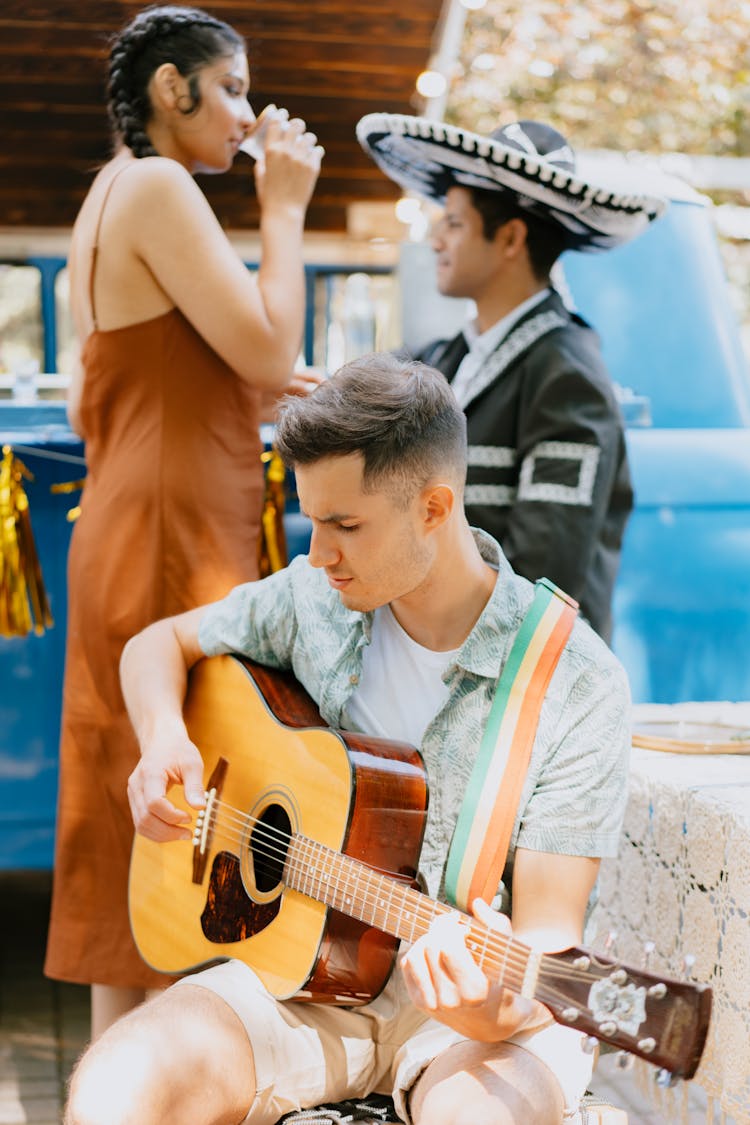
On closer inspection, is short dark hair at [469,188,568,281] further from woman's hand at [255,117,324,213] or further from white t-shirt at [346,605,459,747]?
white t-shirt at [346,605,459,747]

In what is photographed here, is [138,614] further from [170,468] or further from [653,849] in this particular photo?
[653,849]

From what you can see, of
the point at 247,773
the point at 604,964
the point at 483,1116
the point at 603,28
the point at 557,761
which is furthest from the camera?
the point at 603,28

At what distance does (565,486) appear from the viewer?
8.73ft

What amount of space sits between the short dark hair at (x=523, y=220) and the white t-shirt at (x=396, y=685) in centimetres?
125

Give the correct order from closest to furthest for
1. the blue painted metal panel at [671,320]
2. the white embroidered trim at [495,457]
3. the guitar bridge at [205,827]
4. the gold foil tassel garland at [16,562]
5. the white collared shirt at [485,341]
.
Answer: the guitar bridge at [205,827] → the white embroidered trim at [495,457] → the white collared shirt at [485,341] → the gold foil tassel garland at [16,562] → the blue painted metal panel at [671,320]

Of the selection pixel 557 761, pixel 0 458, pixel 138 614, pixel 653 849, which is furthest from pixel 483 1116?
pixel 0 458

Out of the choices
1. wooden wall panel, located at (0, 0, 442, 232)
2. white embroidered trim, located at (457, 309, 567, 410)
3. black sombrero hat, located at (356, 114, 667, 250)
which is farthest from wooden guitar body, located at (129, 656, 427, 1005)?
wooden wall panel, located at (0, 0, 442, 232)

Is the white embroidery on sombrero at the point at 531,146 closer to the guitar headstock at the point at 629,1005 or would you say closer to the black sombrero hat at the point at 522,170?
the black sombrero hat at the point at 522,170

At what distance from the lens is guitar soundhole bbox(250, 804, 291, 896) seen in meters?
1.90

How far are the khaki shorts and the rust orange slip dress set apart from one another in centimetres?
80

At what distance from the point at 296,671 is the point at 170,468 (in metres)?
0.65

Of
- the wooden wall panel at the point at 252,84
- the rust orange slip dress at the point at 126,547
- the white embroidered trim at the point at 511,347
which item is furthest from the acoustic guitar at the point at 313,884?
the wooden wall panel at the point at 252,84

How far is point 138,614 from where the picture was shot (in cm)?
259

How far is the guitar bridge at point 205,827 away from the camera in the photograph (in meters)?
2.07
